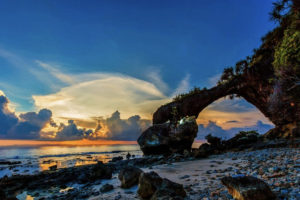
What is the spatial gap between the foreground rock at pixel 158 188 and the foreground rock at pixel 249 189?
115 cm

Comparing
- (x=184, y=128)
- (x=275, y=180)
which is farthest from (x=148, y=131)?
(x=275, y=180)

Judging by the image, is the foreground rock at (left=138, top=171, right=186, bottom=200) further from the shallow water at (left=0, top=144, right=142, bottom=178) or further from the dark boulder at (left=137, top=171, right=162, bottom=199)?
the shallow water at (left=0, top=144, right=142, bottom=178)

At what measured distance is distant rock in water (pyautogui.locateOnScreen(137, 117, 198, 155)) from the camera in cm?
2200

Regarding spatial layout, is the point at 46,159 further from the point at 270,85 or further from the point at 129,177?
the point at 270,85

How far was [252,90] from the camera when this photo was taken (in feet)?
82.7

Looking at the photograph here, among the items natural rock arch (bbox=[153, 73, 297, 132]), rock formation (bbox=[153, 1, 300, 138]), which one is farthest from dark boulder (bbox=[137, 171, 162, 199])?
natural rock arch (bbox=[153, 73, 297, 132])

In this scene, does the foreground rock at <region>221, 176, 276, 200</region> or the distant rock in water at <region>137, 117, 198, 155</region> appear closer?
the foreground rock at <region>221, 176, 276, 200</region>

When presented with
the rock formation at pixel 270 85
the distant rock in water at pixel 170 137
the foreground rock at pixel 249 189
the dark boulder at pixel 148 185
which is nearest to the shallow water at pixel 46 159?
the distant rock in water at pixel 170 137

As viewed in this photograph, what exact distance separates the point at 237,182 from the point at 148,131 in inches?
840

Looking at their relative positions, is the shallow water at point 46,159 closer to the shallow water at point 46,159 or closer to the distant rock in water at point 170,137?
the shallow water at point 46,159

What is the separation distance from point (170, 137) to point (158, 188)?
18.8 m

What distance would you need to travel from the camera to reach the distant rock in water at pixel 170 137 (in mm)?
22000

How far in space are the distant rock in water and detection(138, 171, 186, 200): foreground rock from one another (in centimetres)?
1744

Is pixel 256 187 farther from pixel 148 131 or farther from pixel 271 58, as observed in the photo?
pixel 271 58
